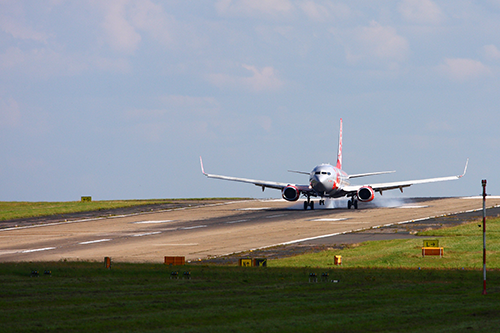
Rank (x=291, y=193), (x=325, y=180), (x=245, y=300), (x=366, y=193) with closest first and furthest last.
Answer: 1. (x=245, y=300)
2. (x=325, y=180)
3. (x=366, y=193)
4. (x=291, y=193)

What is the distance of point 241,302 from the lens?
1694 centimetres

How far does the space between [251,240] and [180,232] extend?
8.26 m

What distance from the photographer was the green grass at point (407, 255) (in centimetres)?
2961

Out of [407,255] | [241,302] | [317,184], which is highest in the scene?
[317,184]

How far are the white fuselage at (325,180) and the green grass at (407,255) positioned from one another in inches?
981

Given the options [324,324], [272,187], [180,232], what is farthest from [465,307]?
[272,187]

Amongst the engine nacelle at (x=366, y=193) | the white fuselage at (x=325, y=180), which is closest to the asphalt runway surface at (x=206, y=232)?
the engine nacelle at (x=366, y=193)

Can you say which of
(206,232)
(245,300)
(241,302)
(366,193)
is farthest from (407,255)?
(366,193)

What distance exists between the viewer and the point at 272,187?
76500 mm

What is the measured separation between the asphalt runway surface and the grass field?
1016cm

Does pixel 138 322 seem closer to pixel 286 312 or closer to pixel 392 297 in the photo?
pixel 286 312

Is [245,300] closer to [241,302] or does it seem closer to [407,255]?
[241,302]

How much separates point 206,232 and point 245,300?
30.4 meters

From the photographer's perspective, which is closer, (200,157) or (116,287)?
(116,287)
